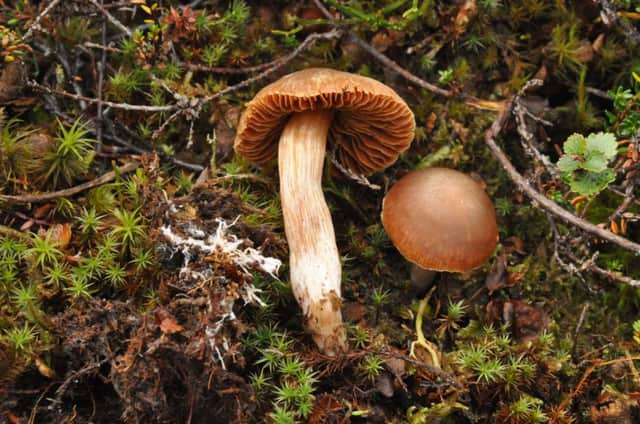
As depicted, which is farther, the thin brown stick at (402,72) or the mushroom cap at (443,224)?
the thin brown stick at (402,72)

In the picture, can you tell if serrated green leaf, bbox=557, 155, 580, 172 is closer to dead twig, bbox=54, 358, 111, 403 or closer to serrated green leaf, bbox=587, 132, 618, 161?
serrated green leaf, bbox=587, 132, 618, 161

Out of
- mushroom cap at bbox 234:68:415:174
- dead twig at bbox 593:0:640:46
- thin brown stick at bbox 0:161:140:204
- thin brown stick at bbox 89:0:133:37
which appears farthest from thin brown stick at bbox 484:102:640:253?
thin brown stick at bbox 89:0:133:37

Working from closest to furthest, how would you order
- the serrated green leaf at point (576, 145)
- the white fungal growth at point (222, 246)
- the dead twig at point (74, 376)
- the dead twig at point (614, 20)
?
1. the dead twig at point (74, 376)
2. the white fungal growth at point (222, 246)
3. the serrated green leaf at point (576, 145)
4. the dead twig at point (614, 20)

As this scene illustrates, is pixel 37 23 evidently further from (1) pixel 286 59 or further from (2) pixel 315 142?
(2) pixel 315 142

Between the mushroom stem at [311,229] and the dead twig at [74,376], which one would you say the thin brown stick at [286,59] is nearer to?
the mushroom stem at [311,229]

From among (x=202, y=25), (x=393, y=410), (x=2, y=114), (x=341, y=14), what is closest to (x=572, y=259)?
(x=393, y=410)

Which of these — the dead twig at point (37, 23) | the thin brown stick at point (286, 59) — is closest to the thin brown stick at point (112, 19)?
the dead twig at point (37, 23)

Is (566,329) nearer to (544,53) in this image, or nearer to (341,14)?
(544,53)
